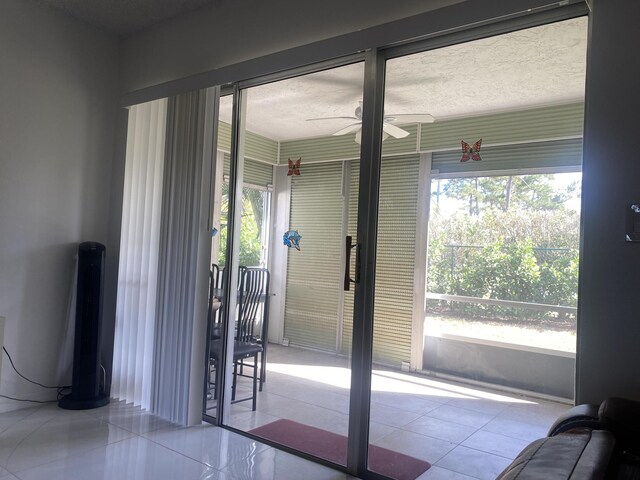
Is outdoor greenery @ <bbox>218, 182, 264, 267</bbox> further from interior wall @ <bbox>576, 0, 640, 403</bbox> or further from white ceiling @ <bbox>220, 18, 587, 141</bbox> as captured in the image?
interior wall @ <bbox>576, 0, 640, 403</bbox>

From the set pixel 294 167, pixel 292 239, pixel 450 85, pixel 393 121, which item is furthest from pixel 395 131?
pixel 292 239

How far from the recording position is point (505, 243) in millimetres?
3574

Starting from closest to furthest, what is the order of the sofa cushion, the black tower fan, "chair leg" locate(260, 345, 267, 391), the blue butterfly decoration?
the sofa cushion, the black tower fan, the blue butterfly decoration, "chair leg" locate(260, 345, 267, 391)

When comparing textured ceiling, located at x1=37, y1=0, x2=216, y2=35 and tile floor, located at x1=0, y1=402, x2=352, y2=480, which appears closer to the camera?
tile floor, located at x1=0, y1=402, x2=352, y2=480

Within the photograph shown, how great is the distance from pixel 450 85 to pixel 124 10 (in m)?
2.46

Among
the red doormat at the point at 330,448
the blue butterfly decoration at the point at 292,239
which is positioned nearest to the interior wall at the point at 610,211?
the red doormat at the point at 330,448

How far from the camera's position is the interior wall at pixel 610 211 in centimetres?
180

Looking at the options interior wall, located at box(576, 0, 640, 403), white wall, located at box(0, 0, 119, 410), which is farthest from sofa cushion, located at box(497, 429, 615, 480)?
white wall, located at box(0, 0, 119, 410)

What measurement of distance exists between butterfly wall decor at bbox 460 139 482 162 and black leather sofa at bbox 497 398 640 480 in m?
Answer: 2.70

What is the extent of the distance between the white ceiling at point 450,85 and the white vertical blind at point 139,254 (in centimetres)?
60

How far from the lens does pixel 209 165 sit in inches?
124

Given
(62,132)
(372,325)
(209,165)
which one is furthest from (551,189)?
(62,132)

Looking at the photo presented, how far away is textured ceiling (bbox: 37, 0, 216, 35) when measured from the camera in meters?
3.23

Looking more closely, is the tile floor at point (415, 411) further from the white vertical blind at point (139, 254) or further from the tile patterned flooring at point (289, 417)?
the white vertical blind at point (139, 254)
